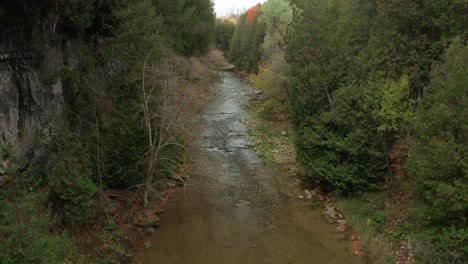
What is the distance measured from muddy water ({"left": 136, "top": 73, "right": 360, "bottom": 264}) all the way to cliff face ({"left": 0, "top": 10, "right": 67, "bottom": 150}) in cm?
681

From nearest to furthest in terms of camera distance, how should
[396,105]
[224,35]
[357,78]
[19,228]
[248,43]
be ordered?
[19,228], [396,105], [357,78], [248,43], [224,35]

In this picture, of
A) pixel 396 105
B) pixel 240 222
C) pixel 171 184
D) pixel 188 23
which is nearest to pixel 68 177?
pixel 240 222

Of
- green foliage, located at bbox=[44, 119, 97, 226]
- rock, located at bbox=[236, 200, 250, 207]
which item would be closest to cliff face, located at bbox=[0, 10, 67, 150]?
green foliage, located at bbox=[44, 119, 97, 226]

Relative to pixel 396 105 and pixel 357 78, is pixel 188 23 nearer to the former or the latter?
pixel 357 78

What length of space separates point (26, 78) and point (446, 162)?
1508 cm

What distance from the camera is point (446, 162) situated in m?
12.2

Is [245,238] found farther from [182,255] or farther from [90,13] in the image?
[90,13]

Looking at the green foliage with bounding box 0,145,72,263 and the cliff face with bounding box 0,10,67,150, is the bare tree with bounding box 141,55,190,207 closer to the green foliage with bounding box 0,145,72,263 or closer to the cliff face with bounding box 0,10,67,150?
the cliff face with bounding box 0,10,67,150

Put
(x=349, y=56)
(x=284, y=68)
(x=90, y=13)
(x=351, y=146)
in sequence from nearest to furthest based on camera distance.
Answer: (x=90, y=13)
(x=351, y=146)
(x=349, y=56)
(x=284, y=68)

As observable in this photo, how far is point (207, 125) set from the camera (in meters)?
32.0

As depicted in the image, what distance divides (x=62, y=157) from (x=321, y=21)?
1539cm

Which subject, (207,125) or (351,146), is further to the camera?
(207,125)

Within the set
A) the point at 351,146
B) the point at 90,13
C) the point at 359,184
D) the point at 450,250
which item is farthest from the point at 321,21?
the point at 450,250

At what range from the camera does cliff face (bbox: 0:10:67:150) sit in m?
12.7
